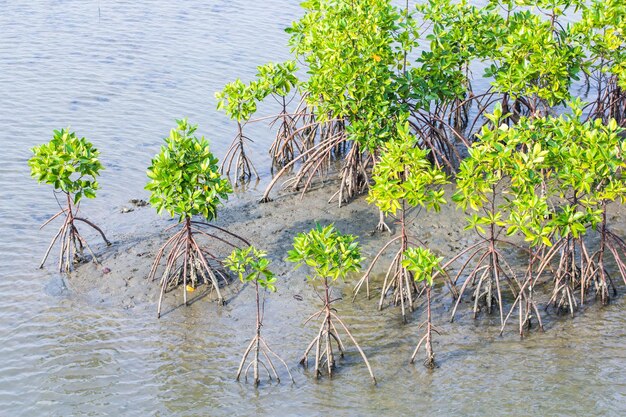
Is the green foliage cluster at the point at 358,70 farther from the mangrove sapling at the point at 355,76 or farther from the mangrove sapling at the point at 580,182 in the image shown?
the mangrove sapling at the point at 580,182

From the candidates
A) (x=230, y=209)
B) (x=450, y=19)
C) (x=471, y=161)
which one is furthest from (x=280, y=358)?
(x=450, y=19)

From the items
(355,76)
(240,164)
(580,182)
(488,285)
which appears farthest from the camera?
(240,164)

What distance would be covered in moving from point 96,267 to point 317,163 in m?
3.15

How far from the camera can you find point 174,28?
59.6 feet

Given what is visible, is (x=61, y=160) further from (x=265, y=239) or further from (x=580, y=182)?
(x=580, y=182)

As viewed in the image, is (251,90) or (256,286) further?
(251,90)

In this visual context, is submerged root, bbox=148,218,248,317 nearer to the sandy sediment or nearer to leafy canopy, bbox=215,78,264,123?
the sandy sediment

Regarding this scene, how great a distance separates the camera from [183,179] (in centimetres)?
861

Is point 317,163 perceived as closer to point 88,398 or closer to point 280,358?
point 280,358

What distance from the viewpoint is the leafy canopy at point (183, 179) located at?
8.48m

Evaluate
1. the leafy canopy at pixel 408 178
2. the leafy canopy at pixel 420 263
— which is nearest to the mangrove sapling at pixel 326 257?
the leafy canopy at pixel 420 263

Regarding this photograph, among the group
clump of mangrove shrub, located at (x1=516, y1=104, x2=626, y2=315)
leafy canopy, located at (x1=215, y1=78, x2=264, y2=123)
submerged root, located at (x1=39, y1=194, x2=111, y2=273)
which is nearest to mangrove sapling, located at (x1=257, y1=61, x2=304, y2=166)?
leafy canopy, located at (x1=215, y1=78, x2=264, y2=123)

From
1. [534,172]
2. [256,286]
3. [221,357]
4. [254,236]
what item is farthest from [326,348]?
[254,236]

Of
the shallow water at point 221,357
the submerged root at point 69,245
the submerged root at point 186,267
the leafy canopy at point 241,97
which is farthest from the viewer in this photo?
the leafy canopy at point 241,97
